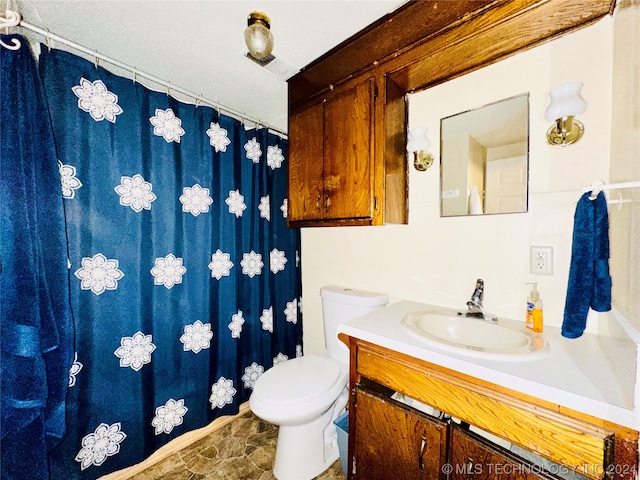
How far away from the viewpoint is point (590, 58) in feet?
3.00

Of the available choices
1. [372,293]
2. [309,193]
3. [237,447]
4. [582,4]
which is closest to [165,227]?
[309,193]

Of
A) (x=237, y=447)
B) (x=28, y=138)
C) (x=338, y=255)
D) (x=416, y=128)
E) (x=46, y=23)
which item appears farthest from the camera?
(x=338, y=255)

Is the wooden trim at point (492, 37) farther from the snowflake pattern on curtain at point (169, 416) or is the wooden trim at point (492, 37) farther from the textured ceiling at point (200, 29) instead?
the snowflake pattern on curtain at point (169, 416)

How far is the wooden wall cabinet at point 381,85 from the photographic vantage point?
921mm

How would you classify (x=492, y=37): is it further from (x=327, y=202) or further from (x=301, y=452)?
(x=301, y=452)

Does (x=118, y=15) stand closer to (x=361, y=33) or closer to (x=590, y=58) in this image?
(x=361, y=33)

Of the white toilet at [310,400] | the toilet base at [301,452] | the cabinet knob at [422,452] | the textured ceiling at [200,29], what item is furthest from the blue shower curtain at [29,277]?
the cabinet knob at [422,452]

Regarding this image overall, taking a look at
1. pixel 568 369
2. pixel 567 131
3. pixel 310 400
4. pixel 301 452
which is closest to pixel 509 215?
pixel 567 131

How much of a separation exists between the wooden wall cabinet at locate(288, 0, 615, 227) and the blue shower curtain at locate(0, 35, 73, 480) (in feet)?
3.59

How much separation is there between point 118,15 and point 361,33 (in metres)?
1.04

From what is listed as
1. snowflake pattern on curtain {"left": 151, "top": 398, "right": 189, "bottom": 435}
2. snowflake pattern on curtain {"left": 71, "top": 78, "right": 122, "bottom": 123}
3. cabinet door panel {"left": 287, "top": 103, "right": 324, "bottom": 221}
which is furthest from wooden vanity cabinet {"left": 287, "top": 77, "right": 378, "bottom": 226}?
snowflake pattern on curtain {"left": 151, "top": 398, "right": 189, "bottom": 435}

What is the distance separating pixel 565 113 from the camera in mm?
889

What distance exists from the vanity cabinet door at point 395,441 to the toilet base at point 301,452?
0.94 feet

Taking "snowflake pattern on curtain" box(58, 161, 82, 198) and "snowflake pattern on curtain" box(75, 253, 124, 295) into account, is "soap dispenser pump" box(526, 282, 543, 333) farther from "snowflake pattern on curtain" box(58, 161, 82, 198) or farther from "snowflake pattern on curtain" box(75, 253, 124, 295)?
"snowflake pattern on curtain" box(58, 161, 82, 198)
